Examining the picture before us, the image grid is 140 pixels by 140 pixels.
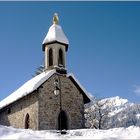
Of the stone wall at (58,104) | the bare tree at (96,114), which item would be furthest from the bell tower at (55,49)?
the bare tree at (96,114)

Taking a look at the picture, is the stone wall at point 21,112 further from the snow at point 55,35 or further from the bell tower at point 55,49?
the snow at point 55,35

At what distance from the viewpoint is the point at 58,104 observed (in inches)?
1083

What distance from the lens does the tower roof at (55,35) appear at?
98.7ft

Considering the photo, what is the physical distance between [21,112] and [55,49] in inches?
198

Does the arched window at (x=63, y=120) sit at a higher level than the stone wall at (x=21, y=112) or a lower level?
lower

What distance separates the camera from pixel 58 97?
27.7m

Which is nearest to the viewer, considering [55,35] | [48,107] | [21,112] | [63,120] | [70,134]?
[70,134]

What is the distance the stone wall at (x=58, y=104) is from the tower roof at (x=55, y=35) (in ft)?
10.5

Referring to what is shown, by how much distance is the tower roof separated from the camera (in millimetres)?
30094

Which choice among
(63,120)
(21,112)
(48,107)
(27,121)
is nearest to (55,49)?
(48,107)

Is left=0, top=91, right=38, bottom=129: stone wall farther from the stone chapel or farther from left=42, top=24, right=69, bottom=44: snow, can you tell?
left=42, top=24, right=69, bottom=44: snow

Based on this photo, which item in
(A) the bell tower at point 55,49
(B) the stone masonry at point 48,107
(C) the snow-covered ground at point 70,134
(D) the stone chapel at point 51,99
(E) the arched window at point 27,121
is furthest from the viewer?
(A) the bell tower at point 55,49

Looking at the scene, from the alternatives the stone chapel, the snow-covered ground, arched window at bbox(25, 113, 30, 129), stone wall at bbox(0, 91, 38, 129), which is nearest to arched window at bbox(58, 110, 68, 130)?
the stone chapel

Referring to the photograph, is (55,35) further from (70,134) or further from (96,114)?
(96,114)
